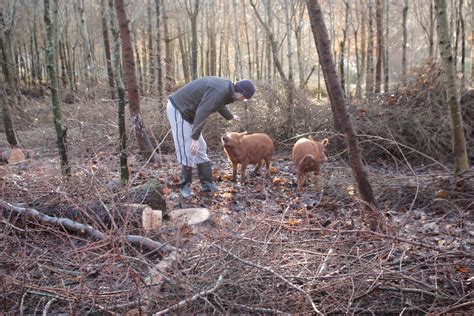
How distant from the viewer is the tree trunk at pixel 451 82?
18.9ft

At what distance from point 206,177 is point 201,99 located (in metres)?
1.20

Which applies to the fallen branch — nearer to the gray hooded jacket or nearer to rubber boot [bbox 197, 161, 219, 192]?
the gray hooded jacket

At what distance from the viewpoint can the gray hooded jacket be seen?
20.2 ft

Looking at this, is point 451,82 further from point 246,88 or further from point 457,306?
point 457,306

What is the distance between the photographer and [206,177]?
6.86 metres

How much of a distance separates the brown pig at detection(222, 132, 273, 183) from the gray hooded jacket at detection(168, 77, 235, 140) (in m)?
0.83

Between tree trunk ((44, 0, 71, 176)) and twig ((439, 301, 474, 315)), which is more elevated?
tree trunk ((44, 0, 71, 176))

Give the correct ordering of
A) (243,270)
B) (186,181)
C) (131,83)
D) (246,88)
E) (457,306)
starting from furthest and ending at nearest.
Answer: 1. (131,83)
2. (186,181)
3. (246,88)
4. (243,270)
5. (457,306)

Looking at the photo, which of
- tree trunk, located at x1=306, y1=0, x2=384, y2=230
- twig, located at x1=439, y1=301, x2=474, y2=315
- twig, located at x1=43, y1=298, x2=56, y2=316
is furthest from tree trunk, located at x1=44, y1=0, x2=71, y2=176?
twig, located at x1=439, y1=301, x2=474, y2=315

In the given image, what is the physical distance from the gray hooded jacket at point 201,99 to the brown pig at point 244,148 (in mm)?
830

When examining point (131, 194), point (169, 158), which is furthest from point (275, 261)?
point (169, 158)

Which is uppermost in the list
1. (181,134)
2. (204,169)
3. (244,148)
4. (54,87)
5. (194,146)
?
(54,87)

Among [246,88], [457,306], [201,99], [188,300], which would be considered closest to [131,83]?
[201,99]

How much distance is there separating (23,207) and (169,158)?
437 centimetres
